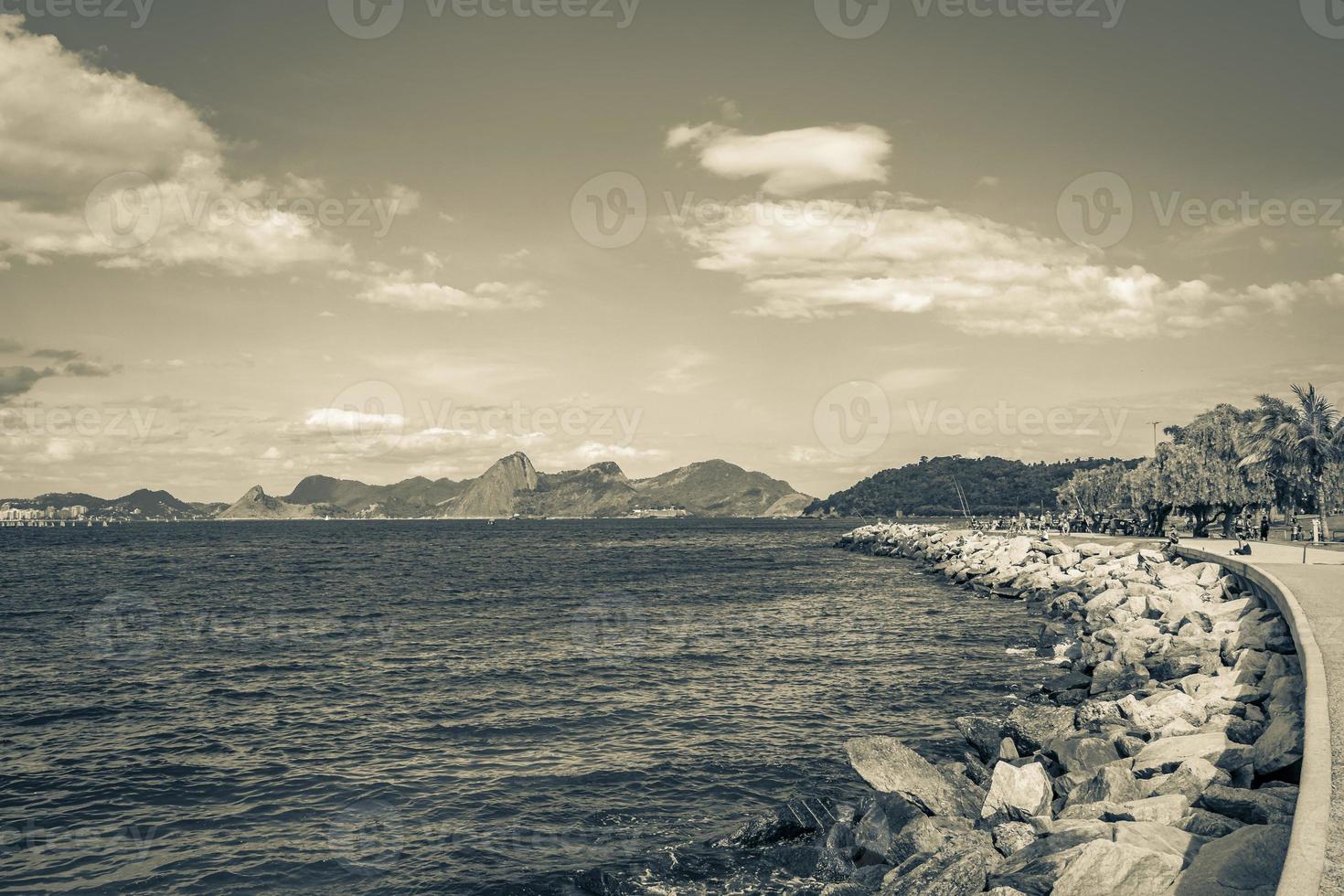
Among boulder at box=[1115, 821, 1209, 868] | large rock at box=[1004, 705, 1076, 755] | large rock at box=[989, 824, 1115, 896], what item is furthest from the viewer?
large rock at box=[1004, 705, 1076, 755]

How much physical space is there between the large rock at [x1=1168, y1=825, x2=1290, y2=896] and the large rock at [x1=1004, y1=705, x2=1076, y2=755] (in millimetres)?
8108

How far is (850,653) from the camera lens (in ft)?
101

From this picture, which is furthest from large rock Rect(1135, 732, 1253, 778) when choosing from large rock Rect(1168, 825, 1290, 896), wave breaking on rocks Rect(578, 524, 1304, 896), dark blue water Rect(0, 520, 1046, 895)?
dark blue water Rect(0, 520, 1046, 895)

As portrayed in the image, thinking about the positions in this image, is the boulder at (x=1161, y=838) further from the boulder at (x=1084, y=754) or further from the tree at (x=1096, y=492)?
the tree at (x=1096, y=492)

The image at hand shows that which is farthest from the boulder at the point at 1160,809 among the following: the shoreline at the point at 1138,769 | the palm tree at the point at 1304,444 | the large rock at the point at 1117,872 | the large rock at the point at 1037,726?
the palm tree at the point at 1304,444

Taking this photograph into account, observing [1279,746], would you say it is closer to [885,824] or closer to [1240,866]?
[1240,866]

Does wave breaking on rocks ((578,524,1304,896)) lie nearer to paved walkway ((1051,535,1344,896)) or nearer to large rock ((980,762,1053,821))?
large rock ((980,762,1053,821))

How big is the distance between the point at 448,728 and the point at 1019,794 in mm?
13791

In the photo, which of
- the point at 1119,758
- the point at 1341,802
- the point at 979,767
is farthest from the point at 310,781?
the point at 1341,802

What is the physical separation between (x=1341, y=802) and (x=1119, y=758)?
7021mm

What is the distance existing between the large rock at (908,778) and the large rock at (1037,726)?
2714mm

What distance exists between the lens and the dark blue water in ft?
45.4

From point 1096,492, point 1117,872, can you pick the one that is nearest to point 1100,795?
point 1117,872

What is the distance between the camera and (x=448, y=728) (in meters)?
21.1
